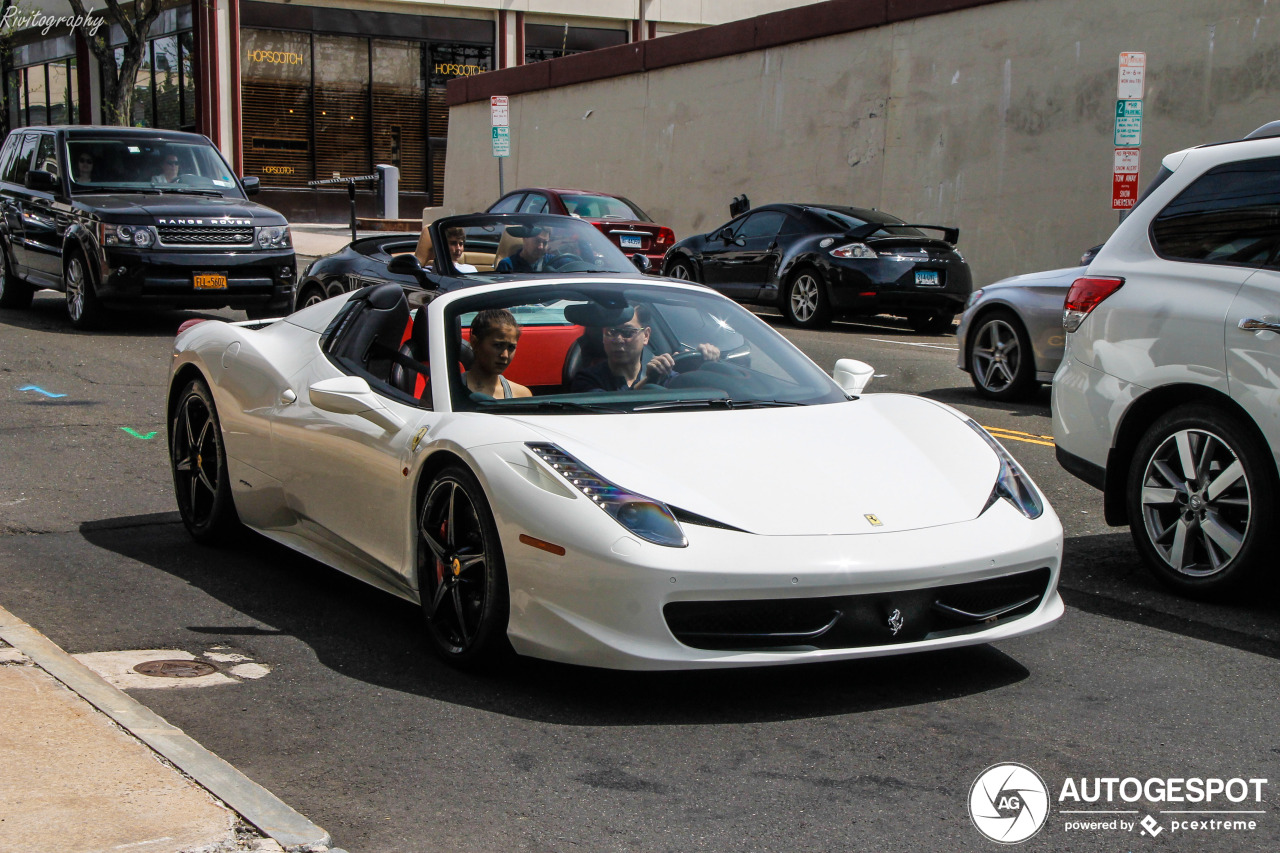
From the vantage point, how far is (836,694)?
460 cm

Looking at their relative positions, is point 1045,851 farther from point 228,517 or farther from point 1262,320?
point 228,517

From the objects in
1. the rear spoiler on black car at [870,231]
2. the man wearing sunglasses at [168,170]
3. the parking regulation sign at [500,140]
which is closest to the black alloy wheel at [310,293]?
the man wearing sunglasses at [168,170]

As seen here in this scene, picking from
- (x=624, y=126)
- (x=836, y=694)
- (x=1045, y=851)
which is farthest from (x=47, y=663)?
(x=624, y=126)

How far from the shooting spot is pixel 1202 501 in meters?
5.73

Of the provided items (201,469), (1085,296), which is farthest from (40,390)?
(1085,296)

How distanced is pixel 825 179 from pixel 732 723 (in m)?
20.9

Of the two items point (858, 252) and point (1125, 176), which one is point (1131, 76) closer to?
point (1125, 176)

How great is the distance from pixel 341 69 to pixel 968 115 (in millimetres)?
22328

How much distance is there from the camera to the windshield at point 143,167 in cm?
1541

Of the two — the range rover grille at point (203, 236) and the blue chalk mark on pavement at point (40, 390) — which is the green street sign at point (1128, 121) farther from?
the blue chalk mark on pavement at point (40, 390)

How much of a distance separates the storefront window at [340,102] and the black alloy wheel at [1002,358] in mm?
30134

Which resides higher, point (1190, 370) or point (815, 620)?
point (1190, 370)

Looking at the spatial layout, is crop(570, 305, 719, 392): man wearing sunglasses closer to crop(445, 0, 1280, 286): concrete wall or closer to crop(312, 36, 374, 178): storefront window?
crop(445, 0, 1280, 286): concrete wall

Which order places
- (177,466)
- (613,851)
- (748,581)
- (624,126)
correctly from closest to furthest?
(613,851) → (748,581) → (177,466) → (624,126)
